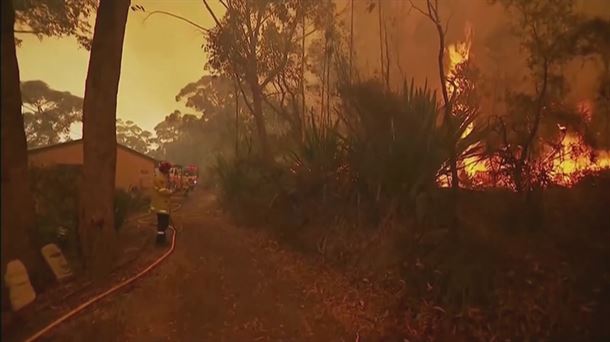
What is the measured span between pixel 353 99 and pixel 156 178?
3.99 metres

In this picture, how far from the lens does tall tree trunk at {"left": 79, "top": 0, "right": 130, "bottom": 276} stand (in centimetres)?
562

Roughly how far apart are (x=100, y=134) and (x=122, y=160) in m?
18.7

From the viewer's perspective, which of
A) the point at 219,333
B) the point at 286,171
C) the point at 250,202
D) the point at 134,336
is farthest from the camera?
the point at 250,202

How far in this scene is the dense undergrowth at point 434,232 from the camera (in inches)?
158

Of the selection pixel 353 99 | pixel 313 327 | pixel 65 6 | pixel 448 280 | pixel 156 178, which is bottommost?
pixel 313 327

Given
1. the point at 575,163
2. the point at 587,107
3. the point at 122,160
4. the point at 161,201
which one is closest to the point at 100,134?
the point at 161,201

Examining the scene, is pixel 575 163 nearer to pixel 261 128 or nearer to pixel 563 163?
pixel 563 163

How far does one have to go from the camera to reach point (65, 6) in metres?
9.99

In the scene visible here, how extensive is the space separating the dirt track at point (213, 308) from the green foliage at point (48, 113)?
2100 centimetres

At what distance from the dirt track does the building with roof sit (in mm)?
14993

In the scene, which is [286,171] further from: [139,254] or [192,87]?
[192,87]

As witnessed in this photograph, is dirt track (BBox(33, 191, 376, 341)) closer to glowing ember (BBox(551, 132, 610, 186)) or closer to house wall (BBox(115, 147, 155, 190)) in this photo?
glowing ember (BBox(551, 132, 610, 186))

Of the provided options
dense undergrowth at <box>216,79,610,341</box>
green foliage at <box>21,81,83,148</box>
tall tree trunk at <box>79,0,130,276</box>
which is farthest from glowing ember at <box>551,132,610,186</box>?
green foliage at <box>21,81,83,148</box>

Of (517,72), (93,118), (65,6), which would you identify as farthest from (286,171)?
(517,72)
